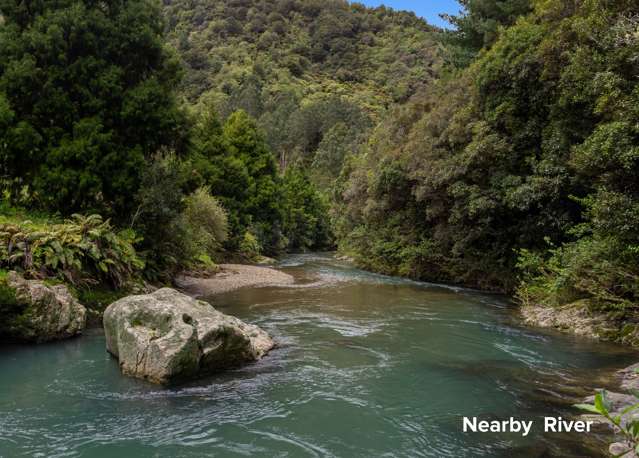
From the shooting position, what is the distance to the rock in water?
9203mm

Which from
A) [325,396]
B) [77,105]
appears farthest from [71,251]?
[325,396]

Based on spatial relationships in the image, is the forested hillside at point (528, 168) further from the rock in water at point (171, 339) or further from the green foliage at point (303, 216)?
the green foliage at point (303, 216)

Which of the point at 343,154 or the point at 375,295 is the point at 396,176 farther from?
the point at 343,154

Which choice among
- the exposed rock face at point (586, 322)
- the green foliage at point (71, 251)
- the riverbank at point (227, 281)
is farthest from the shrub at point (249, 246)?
the exposed rock face at point (586, 322)

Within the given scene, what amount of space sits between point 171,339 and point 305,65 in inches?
5574

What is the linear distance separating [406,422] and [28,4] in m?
20.0

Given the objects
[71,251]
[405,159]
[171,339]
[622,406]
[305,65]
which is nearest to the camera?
[622,406]

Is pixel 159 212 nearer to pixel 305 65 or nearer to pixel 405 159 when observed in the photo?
pixel 405 159

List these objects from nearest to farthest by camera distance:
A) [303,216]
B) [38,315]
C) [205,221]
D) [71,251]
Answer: [38,315] < [71,251] < [205,221] < [303,216]

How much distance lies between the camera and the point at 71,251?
13.8m

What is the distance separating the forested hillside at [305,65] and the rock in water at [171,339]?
74.4 metres

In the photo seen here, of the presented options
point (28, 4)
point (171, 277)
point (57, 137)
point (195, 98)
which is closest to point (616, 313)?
point (171, 277)

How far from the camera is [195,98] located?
118 metres

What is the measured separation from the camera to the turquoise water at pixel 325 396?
660 centimetres
